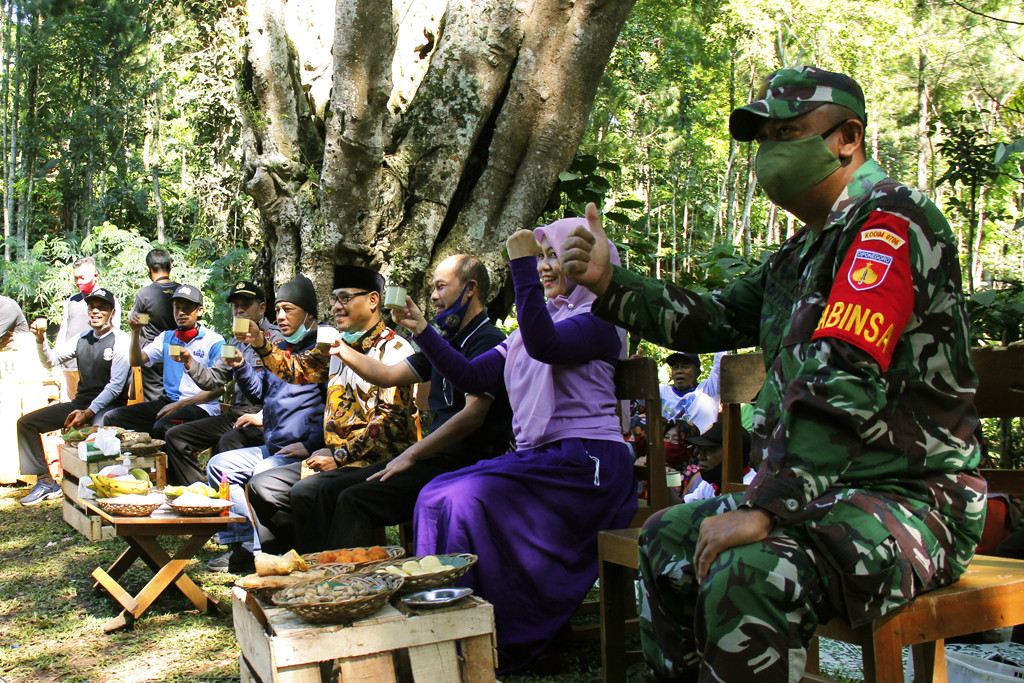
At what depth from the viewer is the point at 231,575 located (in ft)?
16.9

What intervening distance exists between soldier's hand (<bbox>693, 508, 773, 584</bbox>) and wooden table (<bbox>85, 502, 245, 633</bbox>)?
296 centimetres

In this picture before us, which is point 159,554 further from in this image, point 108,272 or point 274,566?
point 108,272

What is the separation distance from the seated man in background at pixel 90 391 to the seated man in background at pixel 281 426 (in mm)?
2938

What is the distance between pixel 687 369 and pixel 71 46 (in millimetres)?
21648

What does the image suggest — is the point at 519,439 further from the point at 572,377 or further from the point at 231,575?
the point at 231,575

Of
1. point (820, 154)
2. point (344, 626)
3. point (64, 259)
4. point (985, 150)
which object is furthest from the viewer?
point (64, 259)

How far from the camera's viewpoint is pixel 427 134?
6.68m

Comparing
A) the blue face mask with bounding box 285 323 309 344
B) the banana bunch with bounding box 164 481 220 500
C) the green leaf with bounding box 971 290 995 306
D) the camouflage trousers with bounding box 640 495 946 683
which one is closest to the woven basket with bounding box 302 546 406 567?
the camouflage trousers with bounding box 640 495 946 683

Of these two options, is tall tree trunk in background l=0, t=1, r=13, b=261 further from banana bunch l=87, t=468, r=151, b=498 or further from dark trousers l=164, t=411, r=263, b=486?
banana bunch l=87, t=468, r=151, b=498

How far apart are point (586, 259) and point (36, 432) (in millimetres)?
Answer: 7688

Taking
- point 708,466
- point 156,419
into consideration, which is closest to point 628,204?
point 708,466

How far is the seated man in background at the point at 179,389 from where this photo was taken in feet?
22.8

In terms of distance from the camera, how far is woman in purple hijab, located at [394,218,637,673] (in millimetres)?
3359

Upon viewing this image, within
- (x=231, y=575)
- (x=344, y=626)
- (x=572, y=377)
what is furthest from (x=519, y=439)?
(x=231, y=575)
